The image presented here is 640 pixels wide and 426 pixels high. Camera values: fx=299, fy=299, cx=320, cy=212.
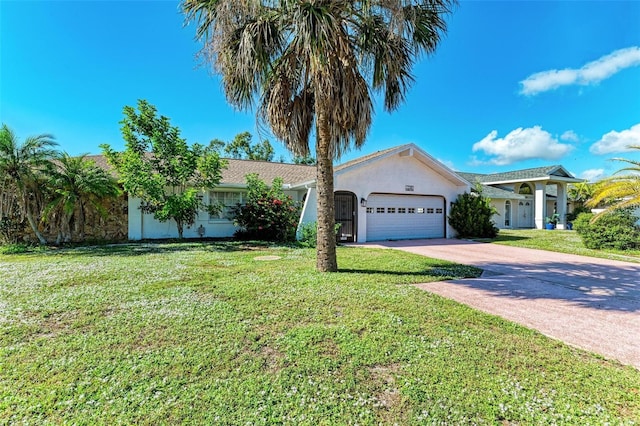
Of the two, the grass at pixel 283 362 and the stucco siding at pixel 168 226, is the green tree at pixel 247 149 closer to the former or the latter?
the stucco siding at pixel 168 226

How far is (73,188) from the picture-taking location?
38.6 feet

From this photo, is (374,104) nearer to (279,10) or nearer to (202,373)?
(279,10)

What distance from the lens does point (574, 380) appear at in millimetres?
2906

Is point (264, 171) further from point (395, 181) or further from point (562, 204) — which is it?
point (562, 204)

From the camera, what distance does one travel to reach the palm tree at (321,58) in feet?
20.4

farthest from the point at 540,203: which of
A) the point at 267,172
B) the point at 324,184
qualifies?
the point at 324,184

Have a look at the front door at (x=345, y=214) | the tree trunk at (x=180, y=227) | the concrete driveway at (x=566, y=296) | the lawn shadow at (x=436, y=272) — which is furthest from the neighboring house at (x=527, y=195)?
the tree trunk at (x=180, y=227)

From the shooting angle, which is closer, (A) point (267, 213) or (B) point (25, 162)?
(B) point (25, 162)

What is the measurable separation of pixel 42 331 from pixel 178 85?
13.1 m

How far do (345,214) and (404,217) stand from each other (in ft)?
11.2

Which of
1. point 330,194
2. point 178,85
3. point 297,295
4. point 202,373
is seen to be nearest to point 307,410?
point 202,373

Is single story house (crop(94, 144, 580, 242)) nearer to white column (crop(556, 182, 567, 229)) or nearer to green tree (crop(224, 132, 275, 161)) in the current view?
white column (crop(556, 182, 567, 229))

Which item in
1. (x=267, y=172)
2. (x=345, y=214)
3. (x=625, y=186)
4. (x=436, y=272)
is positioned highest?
(x=267, y=172)

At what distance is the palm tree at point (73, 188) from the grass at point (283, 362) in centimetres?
702
